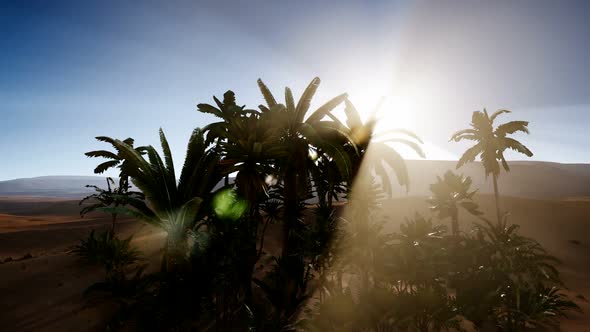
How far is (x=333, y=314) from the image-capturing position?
58.0 feet

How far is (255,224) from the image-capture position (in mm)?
20062

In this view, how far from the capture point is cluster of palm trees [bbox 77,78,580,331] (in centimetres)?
1386

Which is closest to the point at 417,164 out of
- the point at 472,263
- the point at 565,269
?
the point at 565,269

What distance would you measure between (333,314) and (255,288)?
710 cm

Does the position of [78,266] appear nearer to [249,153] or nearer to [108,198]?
[108,198]

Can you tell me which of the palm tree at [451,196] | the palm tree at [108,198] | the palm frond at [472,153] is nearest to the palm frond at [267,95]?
the palm tree at [108,198]

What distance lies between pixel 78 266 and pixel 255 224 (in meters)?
11.6

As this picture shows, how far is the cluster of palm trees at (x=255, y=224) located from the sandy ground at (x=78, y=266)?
2.08 metres

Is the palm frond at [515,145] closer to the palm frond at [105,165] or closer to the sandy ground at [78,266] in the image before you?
the sandy ground at [78,266]

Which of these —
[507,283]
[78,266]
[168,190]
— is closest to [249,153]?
[168,190]

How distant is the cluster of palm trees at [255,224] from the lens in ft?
45.5

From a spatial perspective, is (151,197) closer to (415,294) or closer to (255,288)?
(255,288)

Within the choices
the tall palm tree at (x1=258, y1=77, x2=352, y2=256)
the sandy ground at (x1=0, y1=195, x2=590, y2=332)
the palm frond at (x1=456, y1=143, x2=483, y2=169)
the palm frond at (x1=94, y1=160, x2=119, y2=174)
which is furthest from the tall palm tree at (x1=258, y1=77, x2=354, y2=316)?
the palm frond at (x1=456, y1=143, x2=483, y2=169)

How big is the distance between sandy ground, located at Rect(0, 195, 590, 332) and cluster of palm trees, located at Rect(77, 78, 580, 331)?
2.08m
